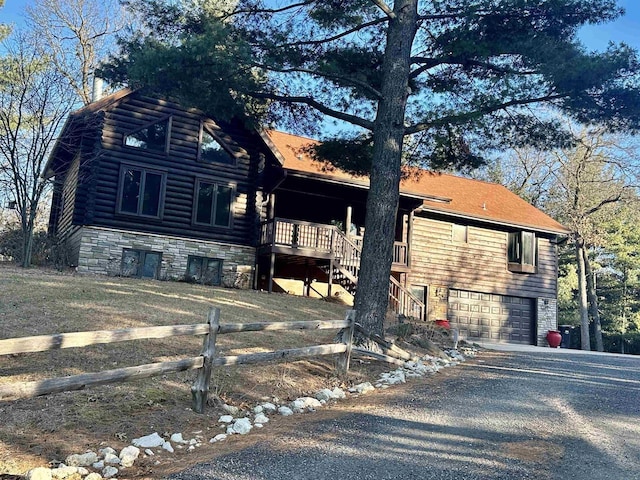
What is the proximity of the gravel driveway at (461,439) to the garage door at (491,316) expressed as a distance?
50.3 feet

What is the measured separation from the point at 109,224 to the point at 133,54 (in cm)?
758

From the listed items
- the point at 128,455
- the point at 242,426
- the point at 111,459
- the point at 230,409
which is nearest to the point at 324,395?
the point at 230,409

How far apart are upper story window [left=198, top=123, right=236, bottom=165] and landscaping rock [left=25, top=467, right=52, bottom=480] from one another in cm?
1593

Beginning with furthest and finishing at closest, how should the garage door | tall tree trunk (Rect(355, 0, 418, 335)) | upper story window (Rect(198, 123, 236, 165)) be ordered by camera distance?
the garage door < upper story window (Rect(198, 123, 236, 165)) < tall tree trunk (Rect(355, 0, 418, 335))

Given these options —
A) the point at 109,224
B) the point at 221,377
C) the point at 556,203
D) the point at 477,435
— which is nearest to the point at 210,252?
the point at 109,224

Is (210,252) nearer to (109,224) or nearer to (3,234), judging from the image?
(109,224)

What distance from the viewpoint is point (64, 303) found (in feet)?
33.9

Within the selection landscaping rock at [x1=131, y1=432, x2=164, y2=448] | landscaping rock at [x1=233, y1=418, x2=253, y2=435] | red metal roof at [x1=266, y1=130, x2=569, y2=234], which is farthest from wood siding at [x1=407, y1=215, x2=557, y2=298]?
landscaping rock at [x1=131, y1=432, x2=164, y2=448]

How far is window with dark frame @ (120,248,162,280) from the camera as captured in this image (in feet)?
58.5

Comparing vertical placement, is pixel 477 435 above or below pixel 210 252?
below

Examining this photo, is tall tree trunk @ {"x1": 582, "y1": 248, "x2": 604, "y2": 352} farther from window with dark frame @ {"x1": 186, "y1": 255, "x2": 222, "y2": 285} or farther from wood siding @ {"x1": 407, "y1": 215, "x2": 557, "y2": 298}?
window with dark frame @ {"x1": 186, "y1": 255, "x2": 222, "y2": 285}

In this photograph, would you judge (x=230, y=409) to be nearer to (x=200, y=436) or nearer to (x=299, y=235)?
(x=200, y=436)

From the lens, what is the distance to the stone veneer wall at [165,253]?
17.4 meters

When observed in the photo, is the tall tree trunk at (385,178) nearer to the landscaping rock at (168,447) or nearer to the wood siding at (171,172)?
the landscaping rock at (168,447)
